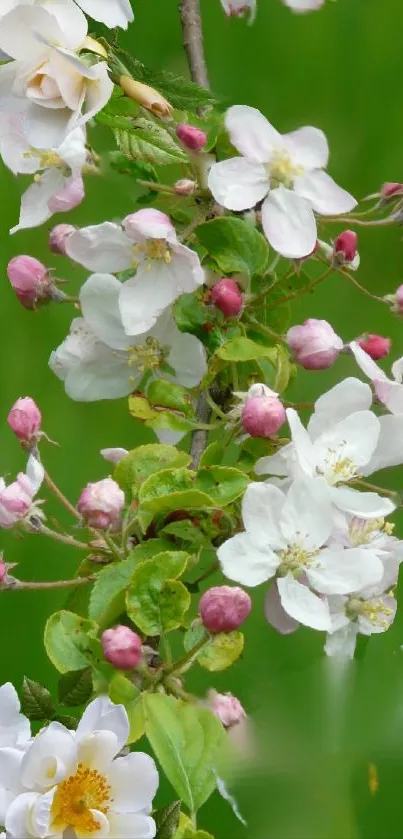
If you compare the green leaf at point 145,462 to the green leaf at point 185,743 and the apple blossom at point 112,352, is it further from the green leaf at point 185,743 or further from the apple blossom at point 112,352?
the green leaf at point 185,743

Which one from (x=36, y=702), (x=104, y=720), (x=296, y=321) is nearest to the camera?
(x=104, y=720)

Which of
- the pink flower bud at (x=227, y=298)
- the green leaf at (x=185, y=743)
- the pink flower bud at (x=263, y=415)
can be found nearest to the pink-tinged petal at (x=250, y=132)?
the pink flower bud at (x=227, y=298)

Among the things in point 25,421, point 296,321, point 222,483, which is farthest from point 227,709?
point 296,321

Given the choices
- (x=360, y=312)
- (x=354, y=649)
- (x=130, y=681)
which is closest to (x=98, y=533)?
(x=130, y=681)

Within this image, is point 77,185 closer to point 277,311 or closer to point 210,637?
point 277,311

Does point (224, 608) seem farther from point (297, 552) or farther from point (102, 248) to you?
point (102, 248)

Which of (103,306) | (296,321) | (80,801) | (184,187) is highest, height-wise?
(184,187)

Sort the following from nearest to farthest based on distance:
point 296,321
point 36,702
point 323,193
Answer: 1. point 36,702
2. point 323,193
3. point 296,321

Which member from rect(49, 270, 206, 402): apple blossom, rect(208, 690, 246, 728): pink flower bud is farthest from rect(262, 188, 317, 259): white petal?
rect(208, 690, 246, 728): pink flower bud
